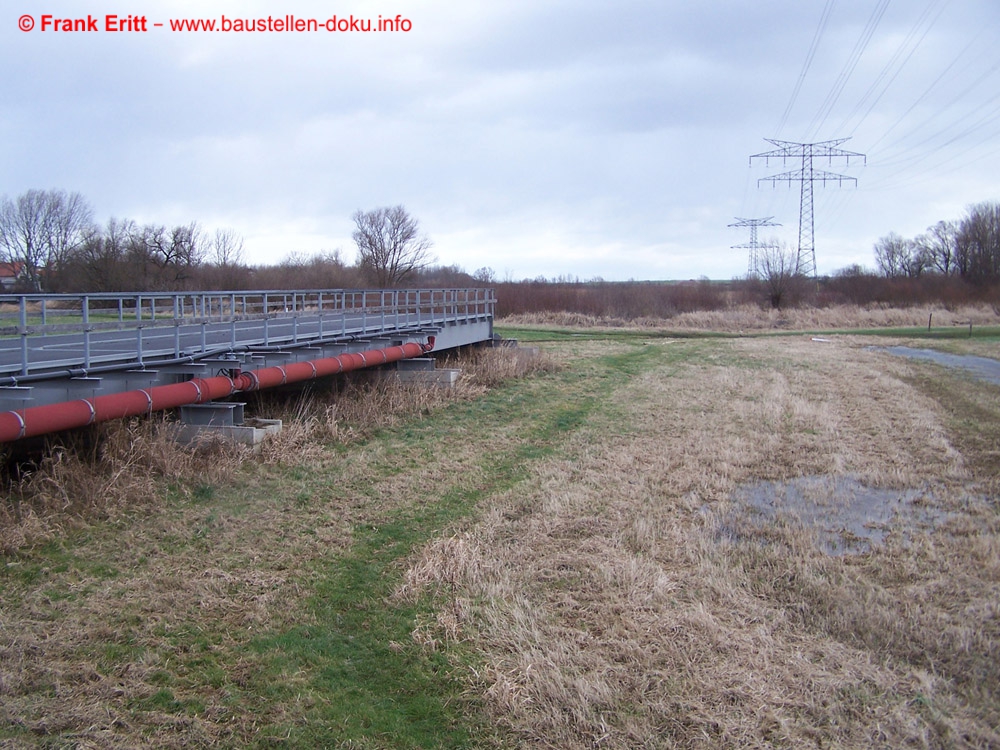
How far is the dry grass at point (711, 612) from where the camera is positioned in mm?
4641

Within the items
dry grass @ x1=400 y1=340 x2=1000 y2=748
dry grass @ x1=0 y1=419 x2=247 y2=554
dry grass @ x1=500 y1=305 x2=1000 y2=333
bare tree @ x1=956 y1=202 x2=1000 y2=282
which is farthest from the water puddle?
bare tree @ x1=956 y1=202 x2=1000 y2=282

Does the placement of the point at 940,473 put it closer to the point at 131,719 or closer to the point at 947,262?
the point at 131,719

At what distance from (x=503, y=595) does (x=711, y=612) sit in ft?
5.32

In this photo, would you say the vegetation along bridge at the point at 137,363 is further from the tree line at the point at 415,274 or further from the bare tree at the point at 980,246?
the bare tree at the point at 980,246

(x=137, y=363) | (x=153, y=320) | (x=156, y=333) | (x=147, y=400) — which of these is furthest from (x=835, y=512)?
(x=156, y=333)

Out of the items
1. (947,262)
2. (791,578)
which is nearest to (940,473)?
(791,578)

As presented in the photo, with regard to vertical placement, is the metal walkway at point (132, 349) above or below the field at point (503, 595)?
above

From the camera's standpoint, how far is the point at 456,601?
6.28 metres

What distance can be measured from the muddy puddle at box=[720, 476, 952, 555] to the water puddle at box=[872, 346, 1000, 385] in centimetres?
1451

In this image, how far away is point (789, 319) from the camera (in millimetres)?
48906

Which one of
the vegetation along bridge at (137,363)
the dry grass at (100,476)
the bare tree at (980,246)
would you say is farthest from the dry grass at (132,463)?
the bare tree at (980,246)

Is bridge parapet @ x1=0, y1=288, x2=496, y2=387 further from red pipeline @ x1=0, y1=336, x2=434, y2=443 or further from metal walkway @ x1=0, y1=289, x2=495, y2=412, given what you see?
red pipeline @ x1=0, y1=336, x2=434, y2=443

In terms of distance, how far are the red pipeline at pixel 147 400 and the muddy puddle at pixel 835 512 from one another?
22.7 ft

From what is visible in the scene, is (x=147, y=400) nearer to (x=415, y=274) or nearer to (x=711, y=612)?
(x=711, y=612)
